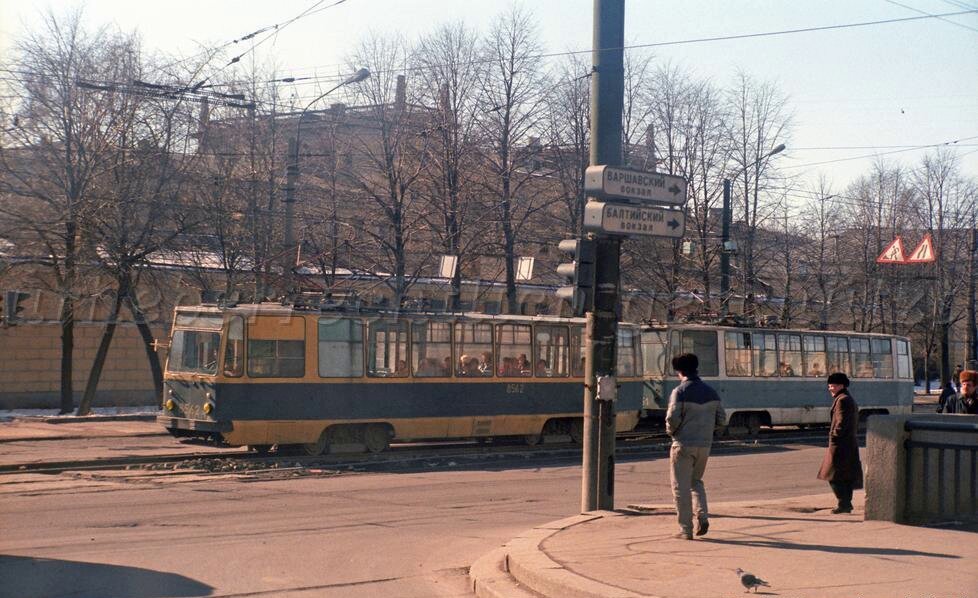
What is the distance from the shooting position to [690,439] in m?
9.77

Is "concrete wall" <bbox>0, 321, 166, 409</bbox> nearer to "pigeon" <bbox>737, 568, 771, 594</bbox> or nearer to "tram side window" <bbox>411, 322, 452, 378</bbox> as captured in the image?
"tram side window" <bbox>411, 322, 452, 378</bbox>

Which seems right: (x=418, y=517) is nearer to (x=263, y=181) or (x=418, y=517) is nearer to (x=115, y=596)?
(x=115, y=596)

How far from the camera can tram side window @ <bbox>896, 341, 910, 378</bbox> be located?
114ft

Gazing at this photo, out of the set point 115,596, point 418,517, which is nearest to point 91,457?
point 418,517

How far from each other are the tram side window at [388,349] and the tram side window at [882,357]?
1844cm

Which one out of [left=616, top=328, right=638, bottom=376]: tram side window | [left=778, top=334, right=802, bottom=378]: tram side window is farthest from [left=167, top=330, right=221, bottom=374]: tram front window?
[left=778, top=334, right=802, bottom=378]: tram side window

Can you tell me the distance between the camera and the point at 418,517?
13.2 metres

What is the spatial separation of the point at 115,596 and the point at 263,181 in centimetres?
2618

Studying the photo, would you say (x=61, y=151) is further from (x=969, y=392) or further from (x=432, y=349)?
(x=969, y=392)

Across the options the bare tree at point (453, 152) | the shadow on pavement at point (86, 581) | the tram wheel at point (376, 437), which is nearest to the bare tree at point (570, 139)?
the bare tree at point (453, 152)

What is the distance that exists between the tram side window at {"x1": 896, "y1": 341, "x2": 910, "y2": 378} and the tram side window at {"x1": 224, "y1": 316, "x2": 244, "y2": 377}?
919 inches

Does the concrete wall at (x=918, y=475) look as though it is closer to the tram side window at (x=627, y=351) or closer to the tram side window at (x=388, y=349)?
the tram side window at (x=388, y=349)

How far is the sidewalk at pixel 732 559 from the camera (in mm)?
7562

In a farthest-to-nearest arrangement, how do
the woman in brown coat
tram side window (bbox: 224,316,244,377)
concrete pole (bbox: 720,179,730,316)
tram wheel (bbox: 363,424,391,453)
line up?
concrete pole (bbox: 720,179,730,316), tram wheel (bbox: 363,424,391,453), tram side window (bbox: 224,316,244,377), the woman in brown coat
